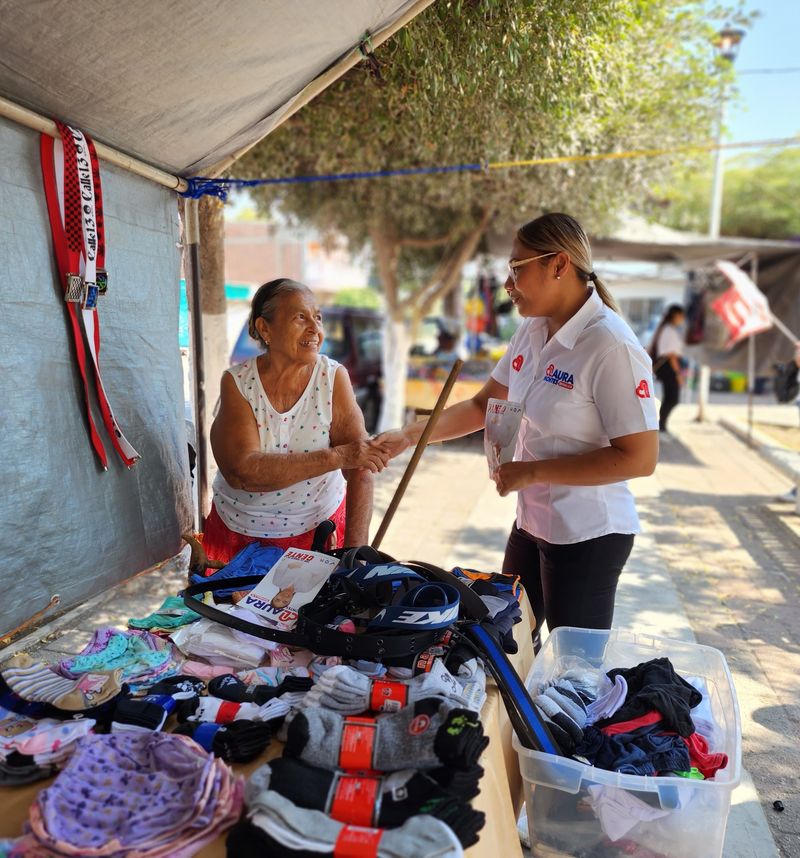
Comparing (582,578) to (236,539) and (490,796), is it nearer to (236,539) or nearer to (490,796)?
(490,796)

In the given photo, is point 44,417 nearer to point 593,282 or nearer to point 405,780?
point 405,780

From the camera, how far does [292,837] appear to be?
125cm

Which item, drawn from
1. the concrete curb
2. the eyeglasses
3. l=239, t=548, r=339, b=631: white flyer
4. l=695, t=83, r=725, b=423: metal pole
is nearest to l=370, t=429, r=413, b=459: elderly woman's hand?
l=239, t=548, r=339, b=631: white flyer

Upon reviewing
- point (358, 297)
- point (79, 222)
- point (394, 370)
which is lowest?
point (394, 370)

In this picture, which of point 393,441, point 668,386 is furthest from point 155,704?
point 668,386

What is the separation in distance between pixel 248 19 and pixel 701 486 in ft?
26.1

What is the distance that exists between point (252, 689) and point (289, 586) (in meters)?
0.42

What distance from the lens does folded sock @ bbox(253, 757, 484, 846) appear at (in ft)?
4.32

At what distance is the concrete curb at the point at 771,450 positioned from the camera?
776cm

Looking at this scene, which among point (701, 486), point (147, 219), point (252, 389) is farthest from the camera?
point (701, 486)

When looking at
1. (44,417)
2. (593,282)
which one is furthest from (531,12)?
(44,417)

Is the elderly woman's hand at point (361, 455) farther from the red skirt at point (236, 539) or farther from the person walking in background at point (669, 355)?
the person walking in background at point (669, 355)

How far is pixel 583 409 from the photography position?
2.34 meters

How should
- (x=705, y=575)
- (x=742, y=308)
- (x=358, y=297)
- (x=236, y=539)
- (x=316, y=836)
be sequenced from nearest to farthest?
1. (x=316, y=836)
2. (x=236, y=539)
3. (x=705, y=575)
4. (x=742, y=308)
5. (x=358, y=297)
